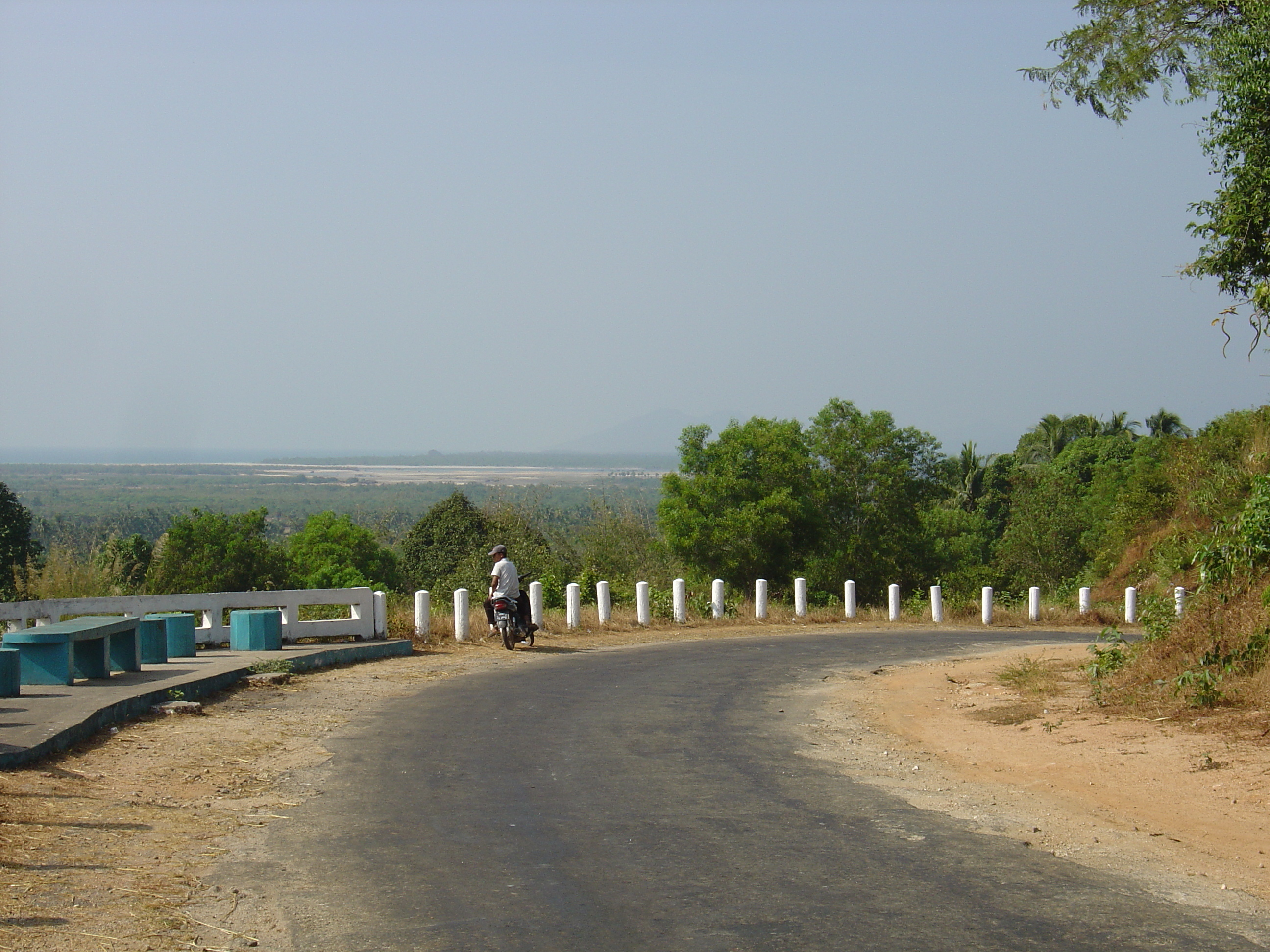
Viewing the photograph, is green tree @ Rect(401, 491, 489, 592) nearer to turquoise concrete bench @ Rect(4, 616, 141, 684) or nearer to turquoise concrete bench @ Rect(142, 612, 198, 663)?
turquoise concrete bench @ Rect(142, 612, 198, 663)

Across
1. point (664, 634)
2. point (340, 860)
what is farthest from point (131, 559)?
point (340, 860)

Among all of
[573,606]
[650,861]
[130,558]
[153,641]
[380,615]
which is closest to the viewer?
[650,861]

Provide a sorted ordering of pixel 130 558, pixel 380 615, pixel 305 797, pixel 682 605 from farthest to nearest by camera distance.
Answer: pixel 130 558 < pixel 682 605 < pixel 380 615 < pixel 305 797

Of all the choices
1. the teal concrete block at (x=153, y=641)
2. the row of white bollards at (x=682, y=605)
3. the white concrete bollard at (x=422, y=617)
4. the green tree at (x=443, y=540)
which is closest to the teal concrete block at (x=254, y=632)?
the teal concrete block at (x=153, y=641)

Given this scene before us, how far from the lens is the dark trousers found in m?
19.6

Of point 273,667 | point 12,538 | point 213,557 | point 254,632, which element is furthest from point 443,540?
point 273,667

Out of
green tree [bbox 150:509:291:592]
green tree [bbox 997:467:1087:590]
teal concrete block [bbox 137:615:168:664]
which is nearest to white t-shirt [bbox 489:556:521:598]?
teal concrete block [bbox 137:615:168:664]

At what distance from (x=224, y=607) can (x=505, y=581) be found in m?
4.42

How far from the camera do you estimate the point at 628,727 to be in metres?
11.6

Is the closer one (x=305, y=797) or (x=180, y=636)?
(x=305, y=797)

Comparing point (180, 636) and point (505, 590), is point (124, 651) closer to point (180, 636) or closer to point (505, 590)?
point (180, 636)

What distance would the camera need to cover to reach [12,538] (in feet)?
145

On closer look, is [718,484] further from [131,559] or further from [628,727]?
[131,559]

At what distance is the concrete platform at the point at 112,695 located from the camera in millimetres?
9203
